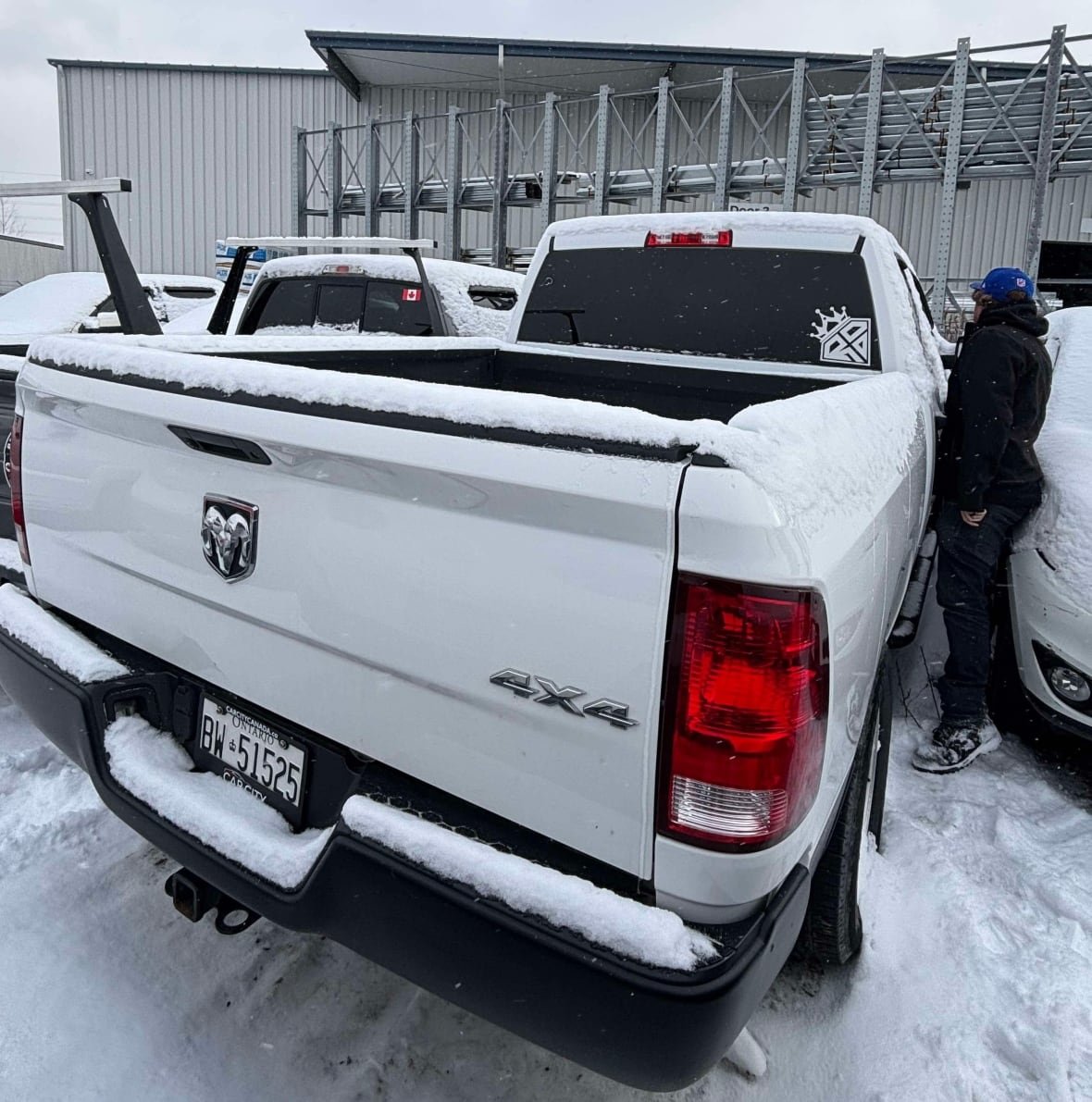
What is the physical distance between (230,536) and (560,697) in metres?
0.88

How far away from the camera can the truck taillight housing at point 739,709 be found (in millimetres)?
1398

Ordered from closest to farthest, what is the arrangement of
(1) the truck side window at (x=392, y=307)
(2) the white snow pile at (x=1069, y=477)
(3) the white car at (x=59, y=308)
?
(2) the white snow pile at (x=1069, y=477)
(1) the truck side window at (x=392, y=307)
(3) the white car at (x=59, y=308)

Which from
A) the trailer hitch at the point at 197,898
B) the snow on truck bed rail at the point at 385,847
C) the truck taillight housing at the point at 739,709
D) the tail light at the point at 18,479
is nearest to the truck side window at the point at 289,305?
the tail light at the point at 18,479

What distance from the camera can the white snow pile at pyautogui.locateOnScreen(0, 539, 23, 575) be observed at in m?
2.84

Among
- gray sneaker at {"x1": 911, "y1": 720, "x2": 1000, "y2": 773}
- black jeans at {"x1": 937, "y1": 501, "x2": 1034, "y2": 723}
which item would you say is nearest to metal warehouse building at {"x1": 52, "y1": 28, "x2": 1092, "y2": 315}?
black jeans at {"x1": 937, "y1": 501, "x2": 1034, "y2": 723}

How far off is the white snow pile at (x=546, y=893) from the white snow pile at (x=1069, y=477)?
2660mm

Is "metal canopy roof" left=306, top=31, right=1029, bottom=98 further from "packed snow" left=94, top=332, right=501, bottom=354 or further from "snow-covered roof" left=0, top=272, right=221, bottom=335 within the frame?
"packed snow" left=94, top=332, right=501, bottom=354

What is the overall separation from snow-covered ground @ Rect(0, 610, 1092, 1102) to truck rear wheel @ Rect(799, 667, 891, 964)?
0.13 m

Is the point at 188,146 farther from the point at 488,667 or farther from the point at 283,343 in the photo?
the point at 488,667

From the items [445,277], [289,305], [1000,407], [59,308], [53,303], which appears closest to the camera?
[1000,407]

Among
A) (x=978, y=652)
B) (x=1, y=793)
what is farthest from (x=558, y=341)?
(x=1, y=793)

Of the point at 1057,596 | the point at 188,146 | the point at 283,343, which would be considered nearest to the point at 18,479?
the point at 283,343

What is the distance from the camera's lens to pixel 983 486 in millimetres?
3695

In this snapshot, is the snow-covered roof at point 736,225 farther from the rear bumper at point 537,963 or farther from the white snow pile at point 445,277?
the rear bumper at point 537,963
